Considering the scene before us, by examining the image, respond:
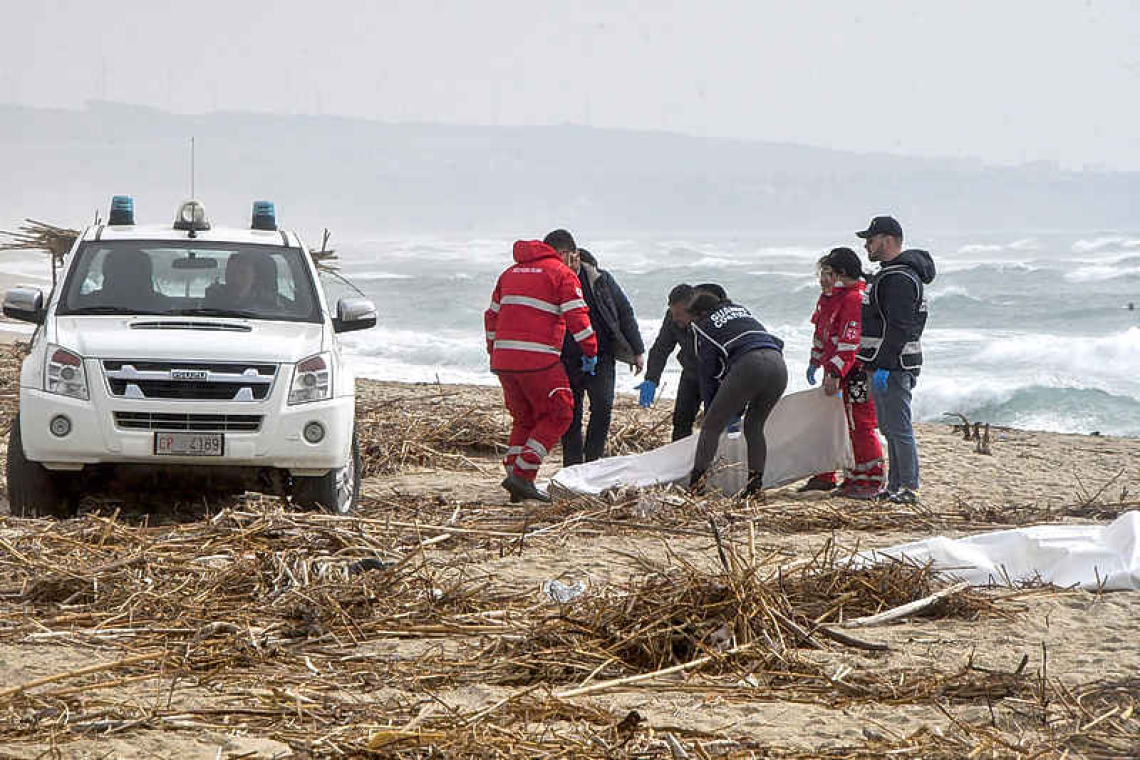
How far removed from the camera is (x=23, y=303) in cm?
819

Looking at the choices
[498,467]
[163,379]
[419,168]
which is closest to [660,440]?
[498,467]

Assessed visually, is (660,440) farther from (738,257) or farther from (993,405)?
(738,257)

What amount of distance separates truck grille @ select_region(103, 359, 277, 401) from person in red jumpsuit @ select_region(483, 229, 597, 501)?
74.4 inches

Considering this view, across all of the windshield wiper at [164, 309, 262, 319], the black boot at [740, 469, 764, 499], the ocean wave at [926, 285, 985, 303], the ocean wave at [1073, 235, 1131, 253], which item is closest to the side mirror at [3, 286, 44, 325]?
the windshield wiper at [164, 309, 262, 319]

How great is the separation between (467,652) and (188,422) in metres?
3.14

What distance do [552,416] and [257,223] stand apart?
2.59 m

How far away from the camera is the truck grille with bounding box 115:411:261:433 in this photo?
25.5ft

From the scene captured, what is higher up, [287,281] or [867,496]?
[287,281]

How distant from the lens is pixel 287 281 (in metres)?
9.06

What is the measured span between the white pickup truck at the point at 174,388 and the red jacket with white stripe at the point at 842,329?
320 centimetres

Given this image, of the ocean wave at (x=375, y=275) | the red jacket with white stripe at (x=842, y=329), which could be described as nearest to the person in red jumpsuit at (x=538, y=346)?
the red jacket with white stripe at (x=842, y=329)

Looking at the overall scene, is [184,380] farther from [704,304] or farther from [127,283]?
[704,304]

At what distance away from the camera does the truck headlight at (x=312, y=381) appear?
8016 millimetres

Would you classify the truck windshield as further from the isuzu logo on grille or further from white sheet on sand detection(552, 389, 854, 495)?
white sheet on sand detection(552, 389, 854, 495)
